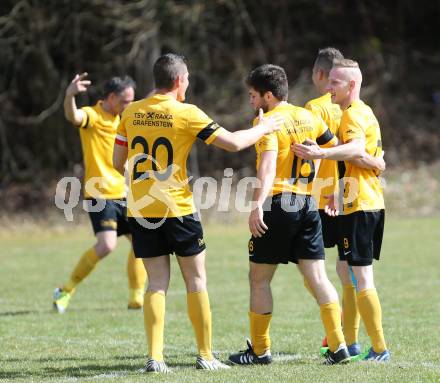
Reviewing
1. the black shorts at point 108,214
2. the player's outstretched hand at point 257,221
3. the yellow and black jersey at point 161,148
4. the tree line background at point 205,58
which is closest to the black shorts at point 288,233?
the player's outstretched hand at point 257,221

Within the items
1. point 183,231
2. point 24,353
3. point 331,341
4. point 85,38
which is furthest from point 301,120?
point 85,38

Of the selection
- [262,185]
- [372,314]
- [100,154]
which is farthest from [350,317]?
[100,154]

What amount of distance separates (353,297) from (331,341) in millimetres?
535

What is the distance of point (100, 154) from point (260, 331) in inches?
144

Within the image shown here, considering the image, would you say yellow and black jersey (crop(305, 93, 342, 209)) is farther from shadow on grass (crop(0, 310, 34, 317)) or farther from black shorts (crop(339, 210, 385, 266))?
shadow on grass (crop(0, 310, 34, 317))

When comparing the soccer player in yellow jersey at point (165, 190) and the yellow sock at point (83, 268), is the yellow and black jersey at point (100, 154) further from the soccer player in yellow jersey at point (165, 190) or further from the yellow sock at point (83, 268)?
the soccer player in yellow jersey at point (165, 190)

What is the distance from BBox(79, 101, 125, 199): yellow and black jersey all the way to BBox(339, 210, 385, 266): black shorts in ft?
11.8

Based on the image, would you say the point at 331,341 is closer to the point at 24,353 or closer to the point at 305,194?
the point at 305,194

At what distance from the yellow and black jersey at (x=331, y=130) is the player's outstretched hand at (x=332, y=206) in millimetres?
99

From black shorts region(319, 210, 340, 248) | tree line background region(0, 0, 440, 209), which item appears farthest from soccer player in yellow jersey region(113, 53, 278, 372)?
tree line background region(0, 0, 440, 209)

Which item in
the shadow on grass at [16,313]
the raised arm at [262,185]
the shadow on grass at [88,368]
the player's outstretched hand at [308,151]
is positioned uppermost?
the player's outstretched hand at [308,151]

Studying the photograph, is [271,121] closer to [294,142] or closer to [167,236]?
[294,142]

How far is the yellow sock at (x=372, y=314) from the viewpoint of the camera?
18.6 feet

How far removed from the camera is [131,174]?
5.68 m
